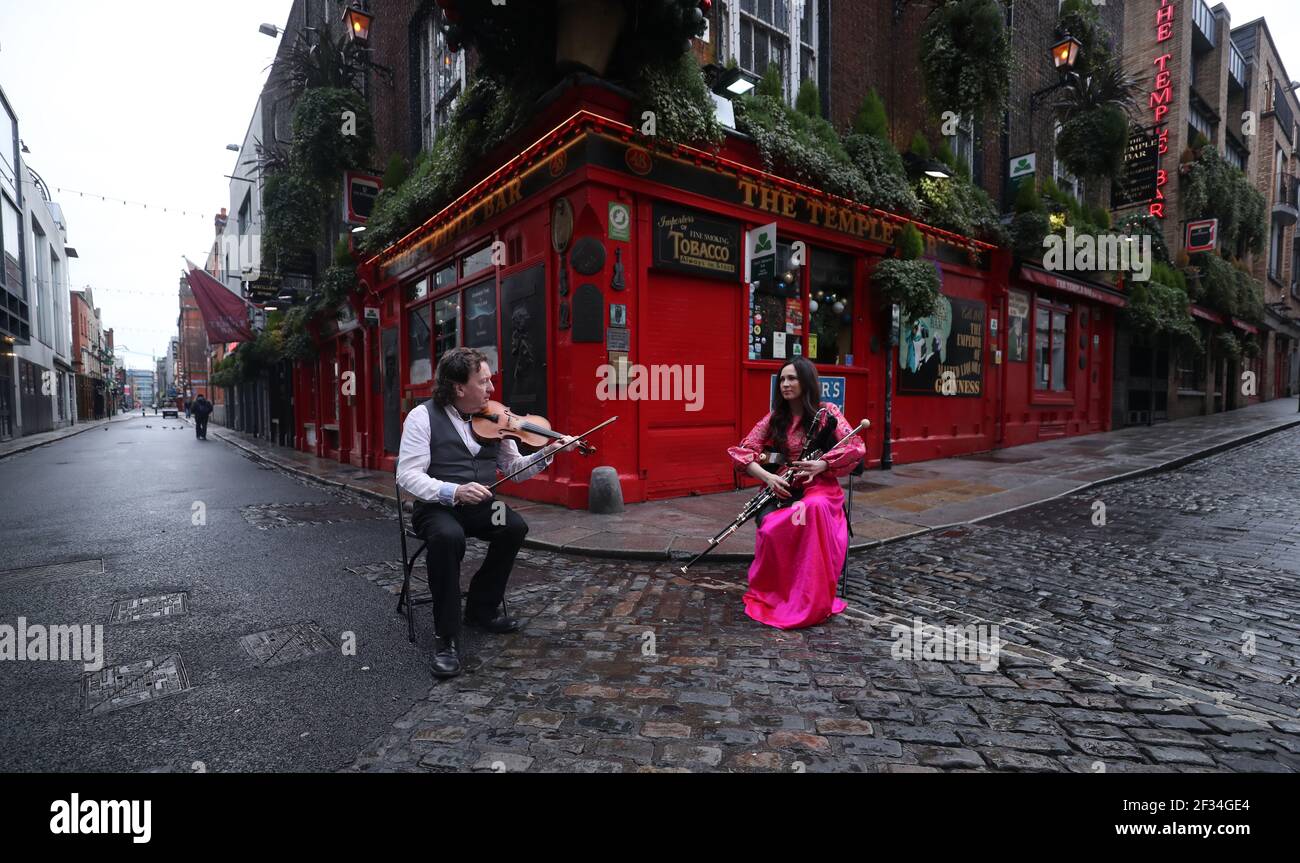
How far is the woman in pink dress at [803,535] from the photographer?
12.8 ft

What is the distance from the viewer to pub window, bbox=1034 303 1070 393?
14.5 m

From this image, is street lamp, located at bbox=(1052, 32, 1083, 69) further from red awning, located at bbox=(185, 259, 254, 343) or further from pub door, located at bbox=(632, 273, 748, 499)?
red awning, located at bbox=(185, 259, 254, 343)

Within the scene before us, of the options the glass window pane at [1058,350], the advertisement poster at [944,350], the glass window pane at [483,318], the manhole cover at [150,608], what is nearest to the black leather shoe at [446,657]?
the manhole cover at [150,608]

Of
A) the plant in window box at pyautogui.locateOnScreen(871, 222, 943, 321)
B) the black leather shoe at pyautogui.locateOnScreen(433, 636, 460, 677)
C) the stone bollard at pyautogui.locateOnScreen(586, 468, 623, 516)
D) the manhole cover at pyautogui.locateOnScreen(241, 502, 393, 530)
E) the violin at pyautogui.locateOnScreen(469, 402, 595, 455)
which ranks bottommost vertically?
the manhole cover at pyautogui.locateOnScreen(241, 502, 393, 530)

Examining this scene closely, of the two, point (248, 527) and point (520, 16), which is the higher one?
point (520, 16)

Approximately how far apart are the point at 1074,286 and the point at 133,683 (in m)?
18.0

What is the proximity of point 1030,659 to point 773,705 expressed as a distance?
159 cm

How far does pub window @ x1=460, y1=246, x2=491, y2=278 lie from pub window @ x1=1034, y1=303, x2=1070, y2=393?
12702 mm

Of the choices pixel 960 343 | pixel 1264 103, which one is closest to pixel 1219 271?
pixel 1264 103

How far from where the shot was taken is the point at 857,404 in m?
10.7

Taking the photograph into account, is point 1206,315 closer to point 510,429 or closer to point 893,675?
point 893,675

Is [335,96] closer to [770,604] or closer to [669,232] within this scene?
[669,232]

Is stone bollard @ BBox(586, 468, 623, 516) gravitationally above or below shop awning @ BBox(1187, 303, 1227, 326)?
below

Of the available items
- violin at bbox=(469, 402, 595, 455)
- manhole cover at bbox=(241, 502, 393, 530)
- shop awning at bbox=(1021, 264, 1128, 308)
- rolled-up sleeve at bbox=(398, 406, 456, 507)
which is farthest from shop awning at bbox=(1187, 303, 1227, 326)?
rolled-up sleeve at bbox=(398, 406, 456, 507)
